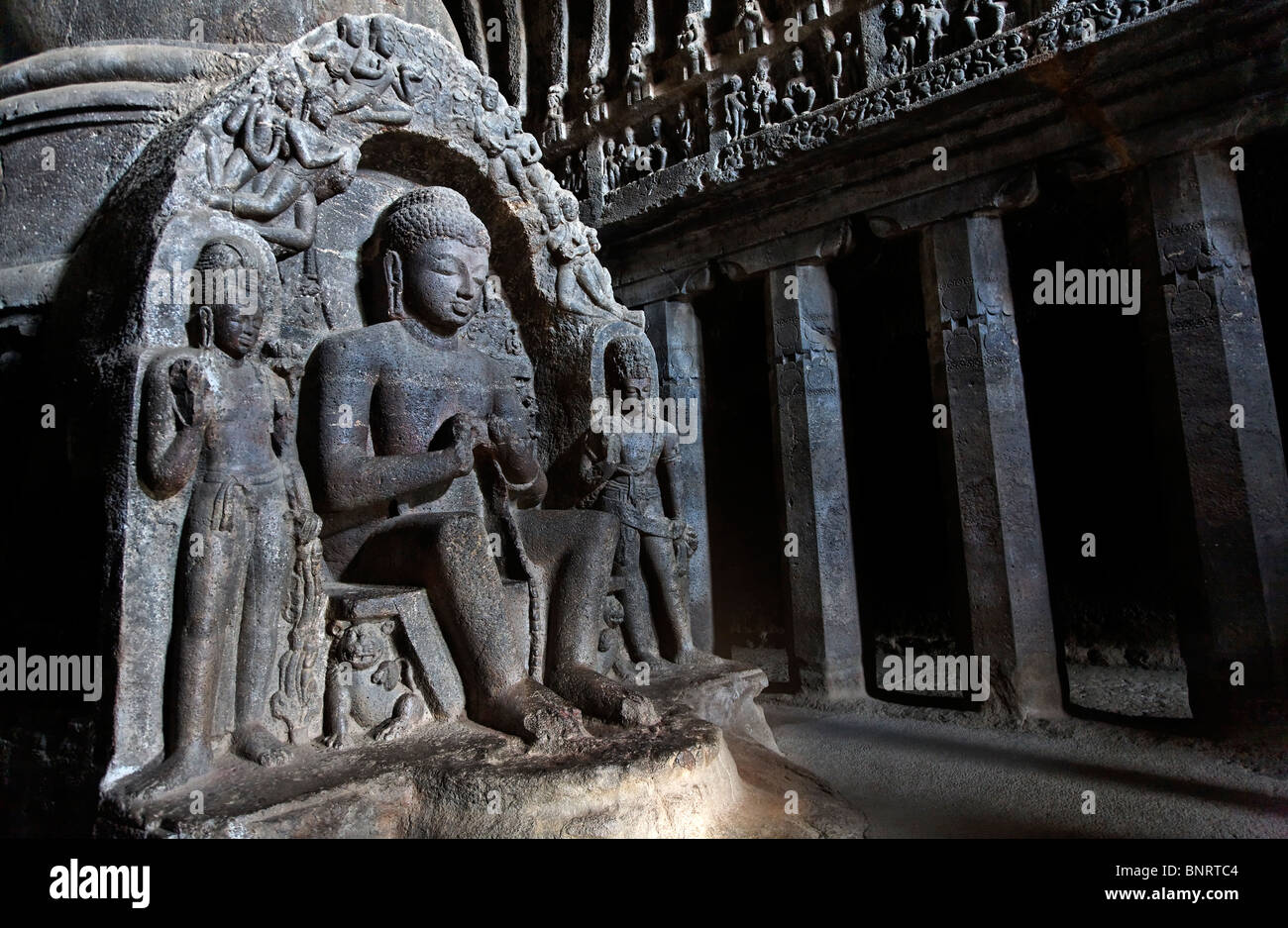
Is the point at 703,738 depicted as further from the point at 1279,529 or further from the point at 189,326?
the point at 1279,529

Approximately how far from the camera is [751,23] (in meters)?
6.38

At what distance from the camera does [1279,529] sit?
179 inches

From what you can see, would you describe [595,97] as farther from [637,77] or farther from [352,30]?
[352,30]

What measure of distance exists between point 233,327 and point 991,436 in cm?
459

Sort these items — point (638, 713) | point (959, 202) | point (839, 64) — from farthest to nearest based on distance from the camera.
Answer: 1. point (839, 64)
2. point (959, 202)
3. point (638, 713)

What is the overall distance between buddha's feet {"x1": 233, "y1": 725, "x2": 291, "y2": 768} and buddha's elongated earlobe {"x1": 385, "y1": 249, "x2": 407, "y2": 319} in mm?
1841

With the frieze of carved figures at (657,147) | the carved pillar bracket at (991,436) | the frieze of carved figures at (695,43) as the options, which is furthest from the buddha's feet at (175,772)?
the frieze of carved figures at (695,43)

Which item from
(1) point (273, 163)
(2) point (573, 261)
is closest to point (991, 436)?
(2) point (573, 261)

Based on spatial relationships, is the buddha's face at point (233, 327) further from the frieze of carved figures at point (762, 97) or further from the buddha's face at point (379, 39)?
the frieze of carved figures at point (762, 97)

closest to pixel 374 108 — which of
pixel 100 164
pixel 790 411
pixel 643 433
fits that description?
pixel 100 164

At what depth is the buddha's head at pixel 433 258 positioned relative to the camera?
3.61m

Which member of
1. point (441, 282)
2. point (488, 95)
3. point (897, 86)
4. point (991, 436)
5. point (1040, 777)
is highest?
point (897, 86)

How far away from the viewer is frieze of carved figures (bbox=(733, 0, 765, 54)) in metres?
6.37

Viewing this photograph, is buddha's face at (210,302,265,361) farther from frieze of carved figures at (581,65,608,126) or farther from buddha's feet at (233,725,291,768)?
frieze of carved figures at (581,65,608,126)
